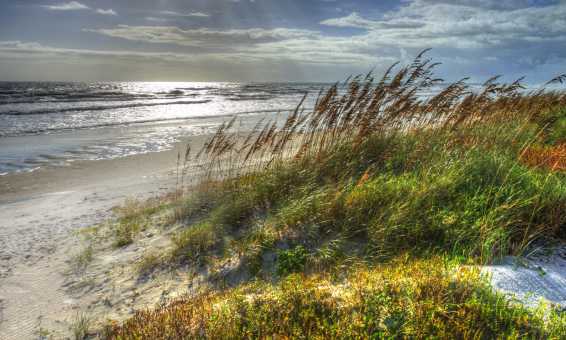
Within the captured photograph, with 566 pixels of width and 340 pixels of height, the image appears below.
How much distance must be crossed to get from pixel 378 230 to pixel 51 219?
6495 mm

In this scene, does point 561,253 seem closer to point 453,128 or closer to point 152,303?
point 453,128

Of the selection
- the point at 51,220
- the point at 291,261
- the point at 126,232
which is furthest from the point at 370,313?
the point at 51,220

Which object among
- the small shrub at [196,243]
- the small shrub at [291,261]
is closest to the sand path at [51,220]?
the small shrub at [196,243]

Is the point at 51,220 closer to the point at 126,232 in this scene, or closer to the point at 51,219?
the point at 51,219

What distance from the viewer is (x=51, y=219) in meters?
7.09

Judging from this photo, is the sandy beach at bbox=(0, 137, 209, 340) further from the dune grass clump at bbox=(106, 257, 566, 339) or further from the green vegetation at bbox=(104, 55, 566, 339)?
the dune grass clump at bbox=(106, 257, 566, 339)

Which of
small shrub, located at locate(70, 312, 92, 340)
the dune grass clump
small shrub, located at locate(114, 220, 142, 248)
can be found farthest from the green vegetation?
small shrub, located at locate(114, 220, 142, 248)

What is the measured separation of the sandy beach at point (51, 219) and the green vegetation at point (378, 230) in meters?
1.42

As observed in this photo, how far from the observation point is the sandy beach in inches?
160

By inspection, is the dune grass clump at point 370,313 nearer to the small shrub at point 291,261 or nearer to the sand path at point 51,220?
the small shrub at point 291,261

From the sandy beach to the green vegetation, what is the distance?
1.42m

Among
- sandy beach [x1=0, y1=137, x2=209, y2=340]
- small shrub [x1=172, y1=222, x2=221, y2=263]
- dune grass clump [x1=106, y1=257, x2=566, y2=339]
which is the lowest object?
sandy beach [x1=0, y1=137, x2=209, y2=340]

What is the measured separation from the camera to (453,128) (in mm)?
6195

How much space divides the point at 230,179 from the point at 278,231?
182 centimetres
